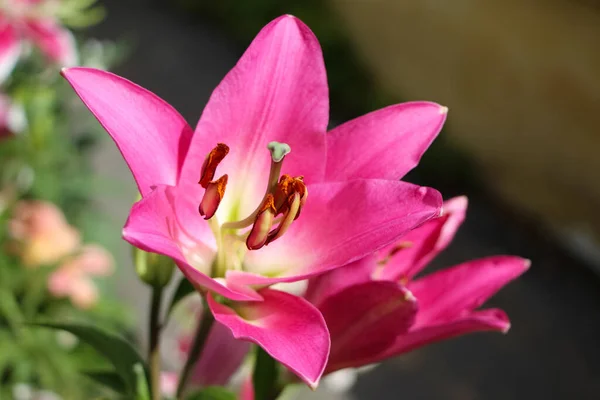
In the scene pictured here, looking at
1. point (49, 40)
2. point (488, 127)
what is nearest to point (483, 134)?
point (488, 127)

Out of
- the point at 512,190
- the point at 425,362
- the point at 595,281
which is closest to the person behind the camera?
the point at 425,362

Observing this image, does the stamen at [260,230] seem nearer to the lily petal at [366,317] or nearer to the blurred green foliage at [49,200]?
the lily petal at [366,317]

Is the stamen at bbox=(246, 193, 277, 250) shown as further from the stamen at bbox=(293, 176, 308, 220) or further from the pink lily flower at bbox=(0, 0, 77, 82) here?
the pink lily flower at bbox=(0, 0, 77, 82)

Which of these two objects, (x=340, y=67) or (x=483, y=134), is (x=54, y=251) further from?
(x=340, y=67)

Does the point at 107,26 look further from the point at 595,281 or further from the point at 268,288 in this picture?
the point at 268,288

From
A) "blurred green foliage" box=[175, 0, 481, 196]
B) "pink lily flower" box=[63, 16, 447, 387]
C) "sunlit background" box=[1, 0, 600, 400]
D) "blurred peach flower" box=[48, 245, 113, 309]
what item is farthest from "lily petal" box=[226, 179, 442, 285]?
"blurred green foliage" box=[175, 0, 481, 196]

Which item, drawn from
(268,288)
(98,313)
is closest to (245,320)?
(268,288)

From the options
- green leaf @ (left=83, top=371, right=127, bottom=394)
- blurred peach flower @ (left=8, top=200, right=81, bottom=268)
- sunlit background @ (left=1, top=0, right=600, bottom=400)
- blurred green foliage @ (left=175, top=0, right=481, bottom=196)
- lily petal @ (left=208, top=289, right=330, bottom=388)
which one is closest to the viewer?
lily petal @ (left=208, top=289, right=330, bottom=388)
